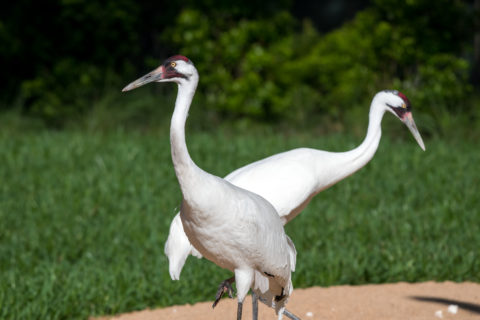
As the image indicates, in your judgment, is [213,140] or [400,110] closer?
[400,110]

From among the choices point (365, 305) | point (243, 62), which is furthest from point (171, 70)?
point (243, 62)

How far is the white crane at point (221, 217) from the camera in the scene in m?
3.08

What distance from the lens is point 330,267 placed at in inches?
221

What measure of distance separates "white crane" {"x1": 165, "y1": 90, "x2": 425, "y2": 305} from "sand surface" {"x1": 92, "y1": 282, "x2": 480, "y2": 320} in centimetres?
71

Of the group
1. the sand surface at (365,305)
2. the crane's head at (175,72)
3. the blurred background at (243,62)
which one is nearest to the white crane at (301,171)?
the sand surface at (365,305)

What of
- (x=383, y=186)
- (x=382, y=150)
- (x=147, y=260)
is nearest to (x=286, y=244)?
(x=147, y=260)

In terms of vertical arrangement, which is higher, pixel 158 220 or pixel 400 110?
pixel 400 110

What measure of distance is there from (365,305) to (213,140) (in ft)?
18.3

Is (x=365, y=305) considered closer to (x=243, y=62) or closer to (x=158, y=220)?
(x=158, y=220)

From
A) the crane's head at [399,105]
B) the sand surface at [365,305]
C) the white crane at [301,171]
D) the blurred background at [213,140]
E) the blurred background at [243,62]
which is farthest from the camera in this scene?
the blurred background at [243,62]

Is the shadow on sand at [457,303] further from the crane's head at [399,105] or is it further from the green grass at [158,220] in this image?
the crane's head at [399,105]

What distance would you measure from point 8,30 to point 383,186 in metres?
8.20

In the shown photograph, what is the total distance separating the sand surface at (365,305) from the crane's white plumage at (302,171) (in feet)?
2.34

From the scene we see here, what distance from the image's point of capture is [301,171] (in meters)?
4.35
